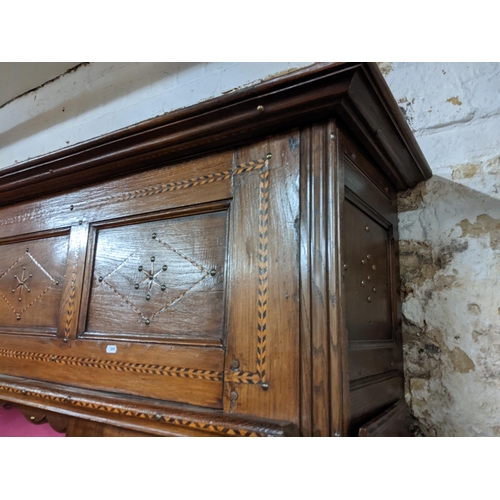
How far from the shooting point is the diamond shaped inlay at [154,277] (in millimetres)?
707

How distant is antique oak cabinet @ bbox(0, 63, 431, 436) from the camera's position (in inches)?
22.3

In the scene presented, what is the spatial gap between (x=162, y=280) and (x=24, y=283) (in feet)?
1.58

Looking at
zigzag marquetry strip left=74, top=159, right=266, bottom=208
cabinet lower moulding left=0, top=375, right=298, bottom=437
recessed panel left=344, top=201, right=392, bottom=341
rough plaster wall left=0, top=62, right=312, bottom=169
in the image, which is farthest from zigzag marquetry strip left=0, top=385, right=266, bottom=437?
rough plaster wall left=0, top=62, right=312, bottom=169

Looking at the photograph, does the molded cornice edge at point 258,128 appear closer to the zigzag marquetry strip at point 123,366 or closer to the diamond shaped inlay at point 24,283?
the diamond shaped inlay at point 24,283

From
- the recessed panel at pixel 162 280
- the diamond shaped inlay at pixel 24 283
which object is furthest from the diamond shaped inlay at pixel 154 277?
the diamond shaped inlay at pixel 24 283

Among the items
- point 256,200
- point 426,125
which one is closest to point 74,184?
point 256,200

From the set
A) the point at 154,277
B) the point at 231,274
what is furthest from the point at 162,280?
the point at 231,274

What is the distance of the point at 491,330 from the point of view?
2.64 feet

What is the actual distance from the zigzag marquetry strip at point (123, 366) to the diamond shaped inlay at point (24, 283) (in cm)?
12

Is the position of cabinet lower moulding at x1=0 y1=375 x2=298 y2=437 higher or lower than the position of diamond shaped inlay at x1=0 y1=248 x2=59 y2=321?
lower

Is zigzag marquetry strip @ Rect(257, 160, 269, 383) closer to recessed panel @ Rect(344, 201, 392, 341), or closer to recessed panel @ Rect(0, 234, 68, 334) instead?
recessed panel @ Rect(344, 201, 392, 341)

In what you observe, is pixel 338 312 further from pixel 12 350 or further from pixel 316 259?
pixel 12 350

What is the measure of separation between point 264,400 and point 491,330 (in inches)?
21.6

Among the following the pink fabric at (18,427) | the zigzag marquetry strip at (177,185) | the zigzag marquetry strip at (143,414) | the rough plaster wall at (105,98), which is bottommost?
the pink fabric at (18,427)
